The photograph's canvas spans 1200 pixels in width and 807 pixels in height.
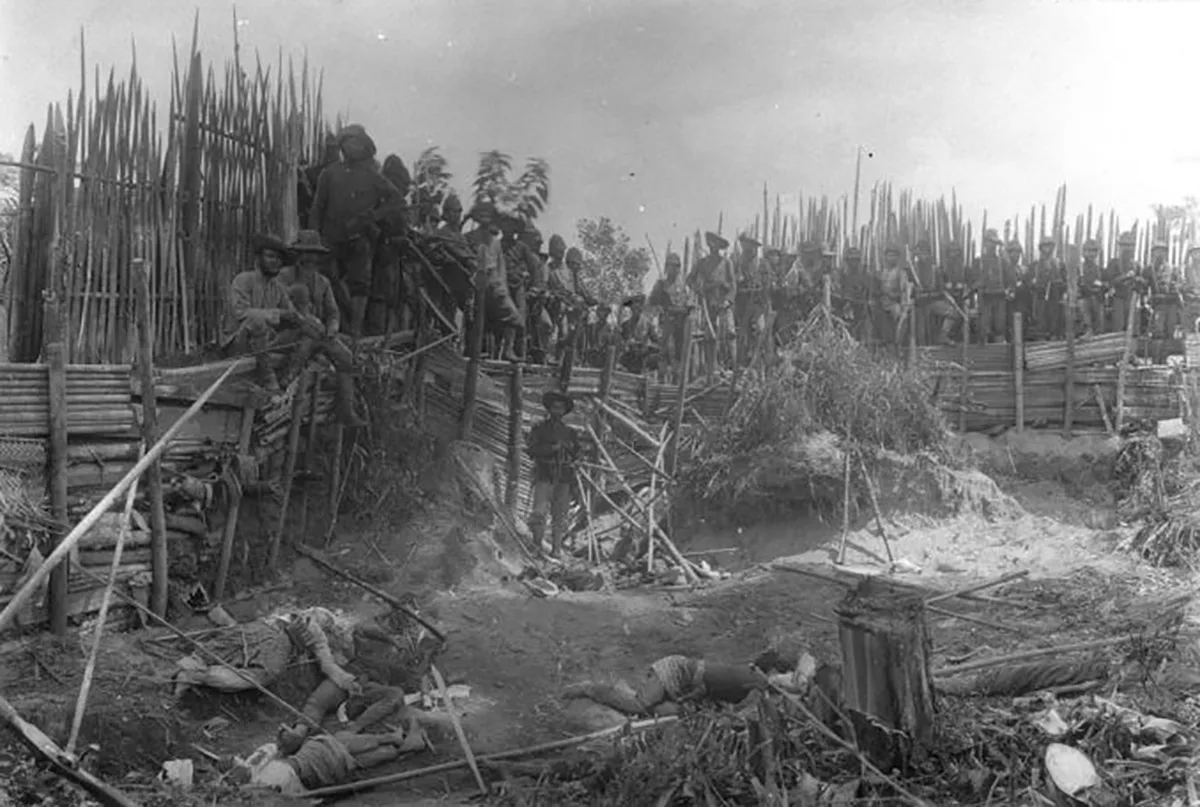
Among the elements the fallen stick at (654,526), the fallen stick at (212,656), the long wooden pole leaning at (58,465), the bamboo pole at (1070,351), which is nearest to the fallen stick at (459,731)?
the fallen stick at (212,656)

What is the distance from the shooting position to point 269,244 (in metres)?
5.09

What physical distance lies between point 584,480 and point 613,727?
194cm

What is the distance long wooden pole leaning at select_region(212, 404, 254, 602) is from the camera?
4.56m

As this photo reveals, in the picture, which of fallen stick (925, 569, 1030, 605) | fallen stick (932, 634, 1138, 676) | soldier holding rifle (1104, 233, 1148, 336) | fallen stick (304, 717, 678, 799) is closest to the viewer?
fallen stick (304, 717, 678, 799)

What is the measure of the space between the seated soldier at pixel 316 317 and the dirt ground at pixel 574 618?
0.73m

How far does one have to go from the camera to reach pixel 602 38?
173 inches

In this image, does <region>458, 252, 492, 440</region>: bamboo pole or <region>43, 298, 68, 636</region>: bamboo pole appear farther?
<region>458, 252, 492, 440</region>: bamboo pole

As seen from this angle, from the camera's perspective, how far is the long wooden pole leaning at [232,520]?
4562 mm

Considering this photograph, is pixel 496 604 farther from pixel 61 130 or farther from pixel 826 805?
pixel 61 130

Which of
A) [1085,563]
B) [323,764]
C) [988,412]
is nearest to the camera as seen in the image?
[323,764]

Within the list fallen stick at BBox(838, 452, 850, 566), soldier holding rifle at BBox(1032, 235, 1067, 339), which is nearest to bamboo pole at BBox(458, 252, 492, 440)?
fallen stick at BBox(838, 452, 850, 566)

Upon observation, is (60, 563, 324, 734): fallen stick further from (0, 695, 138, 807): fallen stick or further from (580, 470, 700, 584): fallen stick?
(580, 470, 700, 584): fallen stick

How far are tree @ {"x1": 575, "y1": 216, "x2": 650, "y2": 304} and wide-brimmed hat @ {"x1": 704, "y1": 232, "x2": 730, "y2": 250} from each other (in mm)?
290

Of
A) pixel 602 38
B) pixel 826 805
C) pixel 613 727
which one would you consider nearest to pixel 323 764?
pixel 613 727
